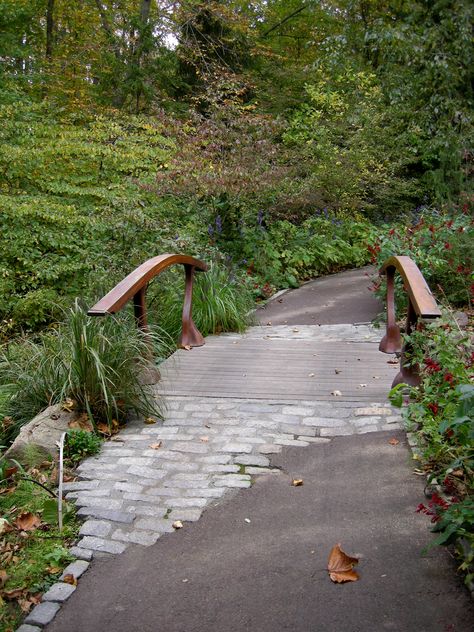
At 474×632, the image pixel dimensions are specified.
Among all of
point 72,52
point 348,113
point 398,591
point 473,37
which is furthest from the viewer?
point 72,52

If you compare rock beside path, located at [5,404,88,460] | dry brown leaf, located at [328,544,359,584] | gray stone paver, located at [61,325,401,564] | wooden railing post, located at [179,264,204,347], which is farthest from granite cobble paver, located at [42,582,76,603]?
wooden railing post, located at [179,264,204,347]

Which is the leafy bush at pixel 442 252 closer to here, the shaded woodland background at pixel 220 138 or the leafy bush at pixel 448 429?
the shaded woodland background at pixel 220 138

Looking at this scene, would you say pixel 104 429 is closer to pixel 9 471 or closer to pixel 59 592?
pixel 9 471

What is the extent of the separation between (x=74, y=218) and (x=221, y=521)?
6.86 metres

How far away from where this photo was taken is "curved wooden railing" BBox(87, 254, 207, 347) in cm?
503

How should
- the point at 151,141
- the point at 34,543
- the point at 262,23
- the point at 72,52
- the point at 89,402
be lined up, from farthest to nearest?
the point at 262,23 → the point at 72,52 → the point at 151,141 → the point at 89,402 → the point at 34,543

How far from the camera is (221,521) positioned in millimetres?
3379

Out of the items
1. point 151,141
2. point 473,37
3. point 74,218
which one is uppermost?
point 473,37

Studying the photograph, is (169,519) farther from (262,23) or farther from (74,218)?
(262,23)

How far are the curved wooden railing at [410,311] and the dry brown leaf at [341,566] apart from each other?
193cm

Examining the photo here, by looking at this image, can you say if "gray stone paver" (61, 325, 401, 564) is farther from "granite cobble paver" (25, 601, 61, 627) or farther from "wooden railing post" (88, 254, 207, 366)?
"wooden railing post" (88, 254, 207, 366)

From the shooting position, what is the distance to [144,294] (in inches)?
→ 235

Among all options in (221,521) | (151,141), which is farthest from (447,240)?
(221,521)

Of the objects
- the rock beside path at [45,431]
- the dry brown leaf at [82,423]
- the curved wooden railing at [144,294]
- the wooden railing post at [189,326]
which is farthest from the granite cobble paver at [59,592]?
the wooden railing post at [189,326]
